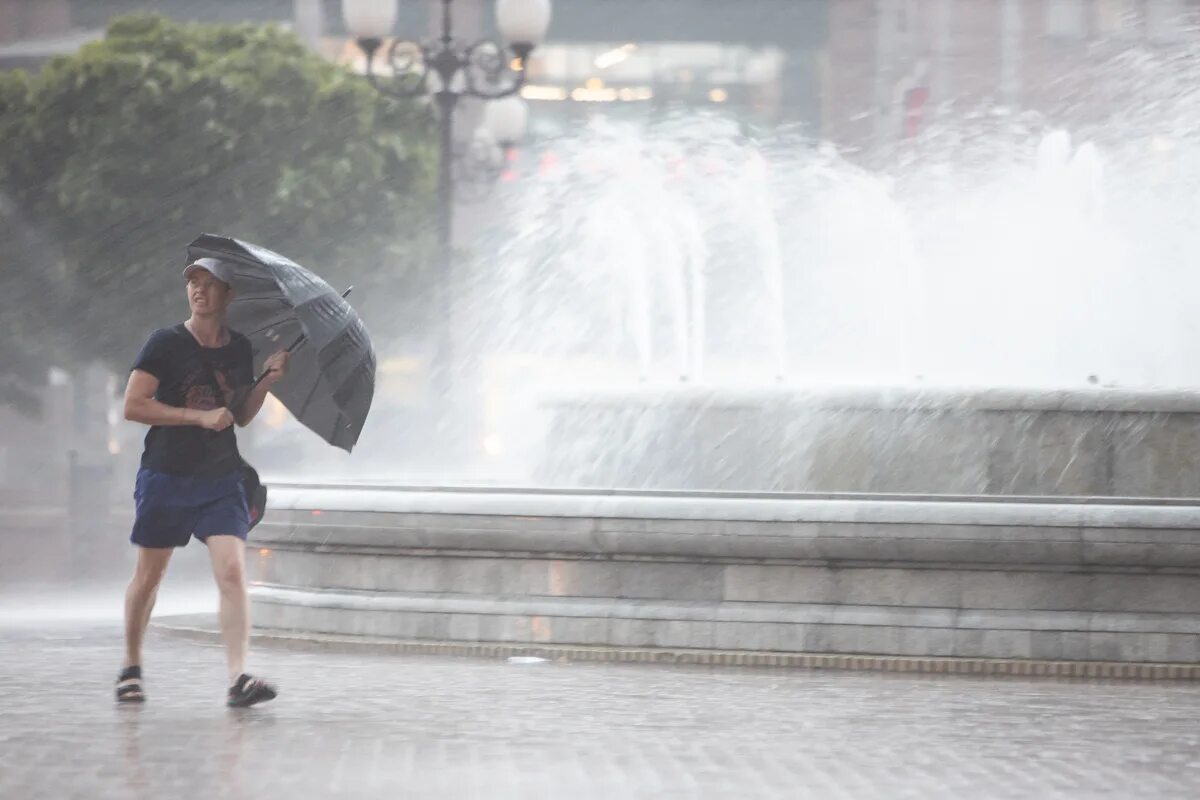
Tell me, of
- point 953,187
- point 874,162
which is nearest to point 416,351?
point 874,162

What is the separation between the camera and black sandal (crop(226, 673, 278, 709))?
7.34 metres

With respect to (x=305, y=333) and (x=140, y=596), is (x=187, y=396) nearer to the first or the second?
(x=305, y=333)

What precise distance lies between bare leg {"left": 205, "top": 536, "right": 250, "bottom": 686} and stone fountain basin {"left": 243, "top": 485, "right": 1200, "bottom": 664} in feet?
6.07

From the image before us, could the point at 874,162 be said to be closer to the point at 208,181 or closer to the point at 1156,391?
the point at 208,181

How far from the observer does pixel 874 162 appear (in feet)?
190

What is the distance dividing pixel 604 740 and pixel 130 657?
72.1 inches

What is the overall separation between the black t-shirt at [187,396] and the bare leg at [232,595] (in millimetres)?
251

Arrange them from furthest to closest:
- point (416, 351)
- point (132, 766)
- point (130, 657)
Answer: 1. point (416, 351)
2. point (130, 657)
3. point (132, 766)

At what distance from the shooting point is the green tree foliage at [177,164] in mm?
34781

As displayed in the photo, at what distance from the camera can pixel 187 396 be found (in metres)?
7.56

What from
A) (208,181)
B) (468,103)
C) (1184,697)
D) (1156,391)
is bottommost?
(1184,697)

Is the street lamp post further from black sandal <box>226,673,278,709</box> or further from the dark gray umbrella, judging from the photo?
black sandal <box>226,673,278,709</box>

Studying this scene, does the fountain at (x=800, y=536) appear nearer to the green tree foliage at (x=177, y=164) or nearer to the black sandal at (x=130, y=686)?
the black sandal at (x=130, y=686)

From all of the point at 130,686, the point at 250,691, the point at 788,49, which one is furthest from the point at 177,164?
the point at 788,49
